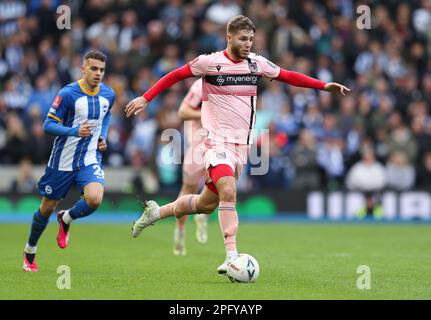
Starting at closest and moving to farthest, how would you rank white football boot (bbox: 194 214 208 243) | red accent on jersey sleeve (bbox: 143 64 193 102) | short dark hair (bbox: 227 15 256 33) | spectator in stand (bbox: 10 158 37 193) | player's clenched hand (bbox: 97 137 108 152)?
short dark hair (bbox: 227 15 256 33)
red accent on jersey sleeve (bbox: 143 64 193 102)
player's clenched hand (bbox: 97 137 108 152)
white football boot (bbox: 194 214 208 243)
spectator in stand (bbox: 10 158 37 193)

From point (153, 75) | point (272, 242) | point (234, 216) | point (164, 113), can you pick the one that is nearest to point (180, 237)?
point (272, 242)

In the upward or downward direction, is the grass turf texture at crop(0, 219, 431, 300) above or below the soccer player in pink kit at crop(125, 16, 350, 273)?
below

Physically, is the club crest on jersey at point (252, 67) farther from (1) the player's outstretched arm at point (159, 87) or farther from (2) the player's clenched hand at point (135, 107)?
(2) the player's clenched hand at point (135, 107)

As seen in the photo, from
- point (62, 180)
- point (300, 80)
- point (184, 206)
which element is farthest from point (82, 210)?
point (300, 80)

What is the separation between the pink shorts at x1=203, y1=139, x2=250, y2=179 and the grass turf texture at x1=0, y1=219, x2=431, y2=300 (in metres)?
1.19

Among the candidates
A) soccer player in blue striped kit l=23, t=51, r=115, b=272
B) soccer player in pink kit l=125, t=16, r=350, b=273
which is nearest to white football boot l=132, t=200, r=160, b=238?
soccer player in pink kit l=125, t=16, r=350, b=273

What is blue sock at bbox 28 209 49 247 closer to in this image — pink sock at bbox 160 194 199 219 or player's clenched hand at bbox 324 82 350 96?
pink sock at bbox 160 194 199 219

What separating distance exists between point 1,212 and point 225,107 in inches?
462

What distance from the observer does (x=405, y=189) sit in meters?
20.8

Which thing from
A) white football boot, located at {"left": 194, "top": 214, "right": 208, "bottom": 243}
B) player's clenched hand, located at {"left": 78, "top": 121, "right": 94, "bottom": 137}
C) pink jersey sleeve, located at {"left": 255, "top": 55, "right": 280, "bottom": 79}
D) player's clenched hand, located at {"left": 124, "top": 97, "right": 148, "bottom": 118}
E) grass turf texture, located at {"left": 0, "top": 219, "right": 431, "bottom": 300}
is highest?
pink jersey sleeve, located at {"left": 255, "top": 55, "right": 280, "bottom": 79}

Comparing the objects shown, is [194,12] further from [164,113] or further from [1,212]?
[1,212]

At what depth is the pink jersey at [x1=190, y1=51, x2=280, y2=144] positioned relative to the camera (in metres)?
9.87

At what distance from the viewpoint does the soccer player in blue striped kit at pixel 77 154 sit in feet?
34.8

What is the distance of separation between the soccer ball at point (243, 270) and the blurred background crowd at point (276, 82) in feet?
34.8
